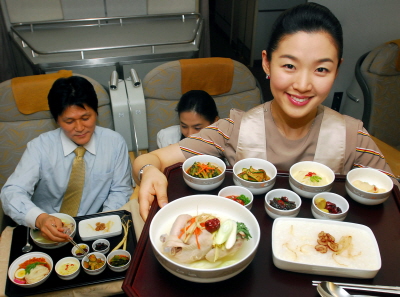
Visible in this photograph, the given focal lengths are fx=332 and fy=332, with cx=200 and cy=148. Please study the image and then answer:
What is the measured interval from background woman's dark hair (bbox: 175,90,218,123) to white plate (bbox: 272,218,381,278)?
54.3 inches

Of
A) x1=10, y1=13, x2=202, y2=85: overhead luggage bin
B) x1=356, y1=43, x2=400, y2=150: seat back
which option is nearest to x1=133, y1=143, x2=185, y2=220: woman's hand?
x1=10, y1=13, x2=202, y2=85: overhead luggage bin

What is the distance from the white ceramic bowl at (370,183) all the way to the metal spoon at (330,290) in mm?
313

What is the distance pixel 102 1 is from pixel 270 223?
3663mm

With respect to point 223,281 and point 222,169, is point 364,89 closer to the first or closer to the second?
point 222,169

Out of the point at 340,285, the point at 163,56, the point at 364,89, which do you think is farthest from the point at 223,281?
the point at 163,56

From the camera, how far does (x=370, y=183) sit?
3.17ft

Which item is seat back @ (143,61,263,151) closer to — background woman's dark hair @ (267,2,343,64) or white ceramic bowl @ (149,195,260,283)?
background woman's dark hair @ (267,2,343,64)

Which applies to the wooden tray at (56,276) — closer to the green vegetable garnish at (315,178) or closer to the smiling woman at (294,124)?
the smiling woman at (294,124)

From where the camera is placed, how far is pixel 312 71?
3.03 ft

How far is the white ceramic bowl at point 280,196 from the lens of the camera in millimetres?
782

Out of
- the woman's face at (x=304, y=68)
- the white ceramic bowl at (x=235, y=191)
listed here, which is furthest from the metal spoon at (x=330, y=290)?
the woman's face at (x=304, y=68)

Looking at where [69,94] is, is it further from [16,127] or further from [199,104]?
[199,104]

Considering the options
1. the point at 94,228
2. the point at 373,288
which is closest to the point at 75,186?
the point at 94,228

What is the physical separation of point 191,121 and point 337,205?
133cm
